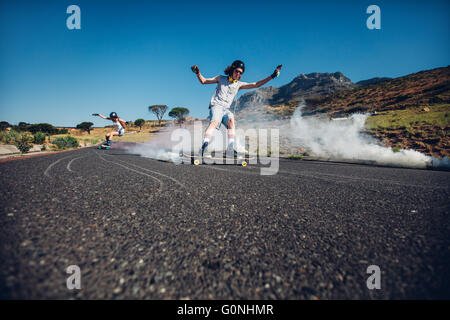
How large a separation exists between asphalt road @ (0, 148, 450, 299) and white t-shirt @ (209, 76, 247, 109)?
159 inches

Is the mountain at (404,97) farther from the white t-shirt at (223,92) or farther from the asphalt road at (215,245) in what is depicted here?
the asphalt road at (215,245)

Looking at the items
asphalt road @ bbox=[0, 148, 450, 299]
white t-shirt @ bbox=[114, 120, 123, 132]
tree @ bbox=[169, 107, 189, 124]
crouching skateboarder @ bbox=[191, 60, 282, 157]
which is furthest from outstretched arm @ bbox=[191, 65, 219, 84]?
tree @ bbox=[169, 107, 189, 124]

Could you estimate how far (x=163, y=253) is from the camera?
1406mm

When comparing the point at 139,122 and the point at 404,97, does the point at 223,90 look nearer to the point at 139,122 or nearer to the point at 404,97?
the point at 404,97

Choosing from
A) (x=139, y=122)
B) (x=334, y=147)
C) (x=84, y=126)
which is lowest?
(x=334, y=147)

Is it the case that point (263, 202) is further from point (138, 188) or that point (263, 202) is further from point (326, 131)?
point (326, 131)

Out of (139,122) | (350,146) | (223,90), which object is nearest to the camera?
(223,90)

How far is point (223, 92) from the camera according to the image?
5.84 m

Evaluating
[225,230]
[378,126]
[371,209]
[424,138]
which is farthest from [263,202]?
[378,126]

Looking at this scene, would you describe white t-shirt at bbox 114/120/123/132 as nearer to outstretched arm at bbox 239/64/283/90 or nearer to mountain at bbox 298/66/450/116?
outstretched arm at bbox 239/64/283/90

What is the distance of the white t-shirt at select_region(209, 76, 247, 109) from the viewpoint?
584cm

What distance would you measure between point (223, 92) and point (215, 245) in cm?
529

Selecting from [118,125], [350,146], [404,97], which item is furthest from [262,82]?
[404,97]
